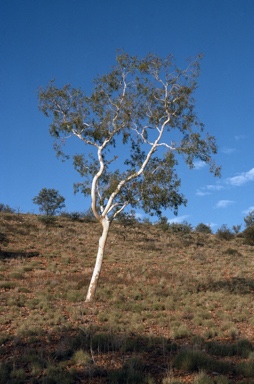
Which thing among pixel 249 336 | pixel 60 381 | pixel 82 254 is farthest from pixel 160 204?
pixel 82 254

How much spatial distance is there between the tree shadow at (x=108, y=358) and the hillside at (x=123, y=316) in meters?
0.03

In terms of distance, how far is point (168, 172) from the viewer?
20.6 meters

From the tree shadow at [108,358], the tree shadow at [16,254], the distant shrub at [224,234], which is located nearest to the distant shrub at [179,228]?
the distant shrub at [224,234]

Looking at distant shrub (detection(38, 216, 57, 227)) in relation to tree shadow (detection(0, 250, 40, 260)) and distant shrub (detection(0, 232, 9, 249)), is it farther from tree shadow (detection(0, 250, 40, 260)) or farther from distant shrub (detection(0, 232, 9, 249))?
tree shadow (detection(0, 250, 40, 260))

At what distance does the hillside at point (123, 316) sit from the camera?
34.0ft

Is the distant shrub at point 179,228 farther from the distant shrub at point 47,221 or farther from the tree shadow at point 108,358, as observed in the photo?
the tree shadow at point 108,358

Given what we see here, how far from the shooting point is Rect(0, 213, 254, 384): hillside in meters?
10.4

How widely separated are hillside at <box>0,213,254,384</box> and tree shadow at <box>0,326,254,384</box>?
3cm

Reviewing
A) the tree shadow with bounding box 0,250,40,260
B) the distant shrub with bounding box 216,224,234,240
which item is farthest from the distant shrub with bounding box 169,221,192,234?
the tree shadow with bounding box 0,250,40,260

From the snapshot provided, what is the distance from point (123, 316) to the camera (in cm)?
1680

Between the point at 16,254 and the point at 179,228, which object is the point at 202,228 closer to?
the point at 179,228

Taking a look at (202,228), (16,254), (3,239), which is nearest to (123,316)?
(16,254)

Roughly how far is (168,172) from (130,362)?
11373 mm

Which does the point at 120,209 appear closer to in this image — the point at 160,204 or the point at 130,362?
the point at 160,204
